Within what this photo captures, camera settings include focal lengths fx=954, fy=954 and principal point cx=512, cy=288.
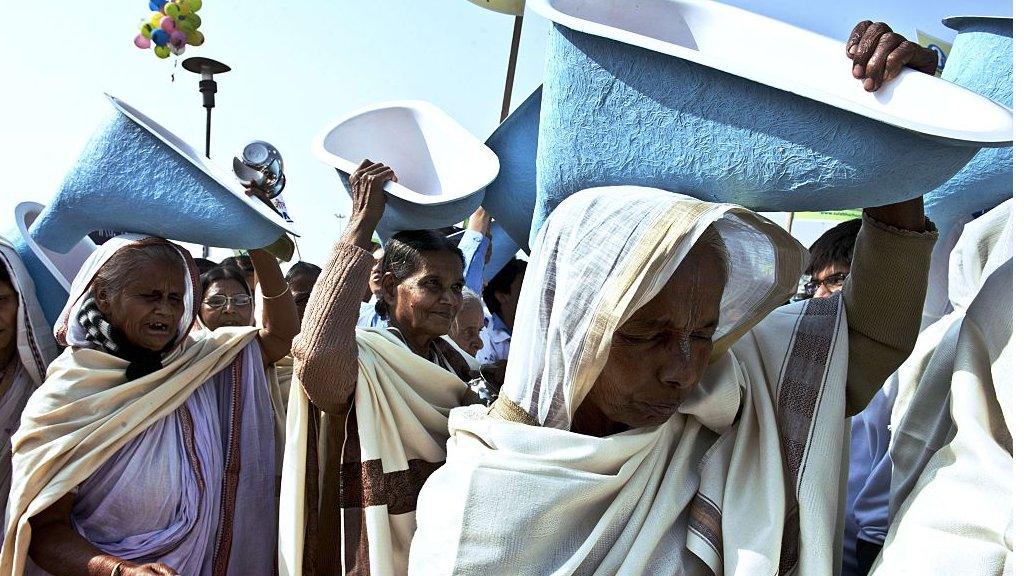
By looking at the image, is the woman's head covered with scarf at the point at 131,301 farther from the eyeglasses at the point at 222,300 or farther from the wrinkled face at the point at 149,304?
the eyeglasses at the point at 222,300

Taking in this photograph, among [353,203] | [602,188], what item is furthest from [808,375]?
[353,203]

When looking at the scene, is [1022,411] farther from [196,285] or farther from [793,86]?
[196,285]

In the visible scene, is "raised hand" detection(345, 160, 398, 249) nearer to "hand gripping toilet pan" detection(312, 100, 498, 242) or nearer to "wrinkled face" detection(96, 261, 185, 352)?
"hand gripping toilet pan" detection(312, 100, 498, 242)

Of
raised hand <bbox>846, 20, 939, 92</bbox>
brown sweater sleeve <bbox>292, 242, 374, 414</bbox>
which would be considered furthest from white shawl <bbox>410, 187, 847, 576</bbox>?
brown sweater sleeve <bbox>292, 242, 374, 414</bbox>

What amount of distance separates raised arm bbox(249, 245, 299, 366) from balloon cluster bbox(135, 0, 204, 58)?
517 cm

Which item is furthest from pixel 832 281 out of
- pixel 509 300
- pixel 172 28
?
→ pixel 172 28

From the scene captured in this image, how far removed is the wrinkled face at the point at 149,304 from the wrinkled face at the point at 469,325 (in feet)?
5.87

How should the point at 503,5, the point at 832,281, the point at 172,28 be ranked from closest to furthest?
the point at 832,281 < the point at 503,5 < the point at 172,28

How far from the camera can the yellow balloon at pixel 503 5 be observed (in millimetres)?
3637

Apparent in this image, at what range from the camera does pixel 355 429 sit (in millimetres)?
2662

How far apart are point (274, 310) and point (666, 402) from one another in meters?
2.13

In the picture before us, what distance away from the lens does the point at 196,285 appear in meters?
3.58

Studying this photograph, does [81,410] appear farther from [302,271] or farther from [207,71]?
[207,71]

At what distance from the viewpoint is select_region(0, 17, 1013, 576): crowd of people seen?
1.75 meters
